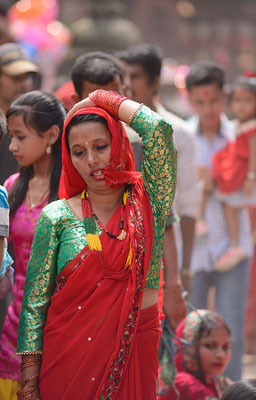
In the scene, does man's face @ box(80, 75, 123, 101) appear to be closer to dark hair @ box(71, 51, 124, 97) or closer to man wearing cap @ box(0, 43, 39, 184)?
dark hair @ box(71, 51, 124, 97)

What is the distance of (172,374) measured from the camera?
4535 mm

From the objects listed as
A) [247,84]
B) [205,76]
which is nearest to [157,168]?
[205,76]

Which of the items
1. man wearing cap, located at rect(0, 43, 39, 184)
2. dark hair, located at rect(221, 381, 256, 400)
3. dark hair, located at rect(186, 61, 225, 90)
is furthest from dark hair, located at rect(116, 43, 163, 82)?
dark hair, located at rect(221, 381, 256, 400)

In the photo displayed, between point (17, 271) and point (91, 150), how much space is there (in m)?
0.93

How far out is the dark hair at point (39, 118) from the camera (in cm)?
434

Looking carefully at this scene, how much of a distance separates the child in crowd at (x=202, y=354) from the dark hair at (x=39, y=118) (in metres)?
1.23

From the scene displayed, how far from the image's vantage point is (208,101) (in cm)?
704

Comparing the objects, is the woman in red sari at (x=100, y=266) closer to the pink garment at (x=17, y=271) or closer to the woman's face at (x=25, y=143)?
the pink garment at (x=17, y=271)

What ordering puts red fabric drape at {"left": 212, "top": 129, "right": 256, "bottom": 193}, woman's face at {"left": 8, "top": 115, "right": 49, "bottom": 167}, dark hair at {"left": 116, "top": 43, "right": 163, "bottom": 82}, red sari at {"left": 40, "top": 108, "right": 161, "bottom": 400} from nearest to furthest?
red sari at {"left": 40, "top": 108, "right": 161, "bottom": 400}
woman's face at {"left": 8, "top": 115, "right": 49, "bottom": 167}
dark hair at {"left": 116, "top": 43, "right": 163, "bottom": 82}
red fabric drape at {"left": 212, "top": 129, "right": 256, "bottom": 193}

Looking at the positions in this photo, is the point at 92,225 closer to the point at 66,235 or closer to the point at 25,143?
the point at 66,235

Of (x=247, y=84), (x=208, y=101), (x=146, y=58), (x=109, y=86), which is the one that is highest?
(x=247, y=84)

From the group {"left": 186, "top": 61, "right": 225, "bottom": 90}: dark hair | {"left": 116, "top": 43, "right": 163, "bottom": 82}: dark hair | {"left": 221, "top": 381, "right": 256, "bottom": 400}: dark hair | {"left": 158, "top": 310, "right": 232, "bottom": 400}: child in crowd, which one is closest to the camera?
{"left": 221, "top": 381, "right": 256, "bottom": 400}: dark hair

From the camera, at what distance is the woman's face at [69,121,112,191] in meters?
3.57

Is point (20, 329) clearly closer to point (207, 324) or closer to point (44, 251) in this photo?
point (44, 251)
